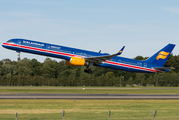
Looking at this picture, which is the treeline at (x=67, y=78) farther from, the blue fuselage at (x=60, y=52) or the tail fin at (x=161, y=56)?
the blue fuselage at (x=60, y=52)

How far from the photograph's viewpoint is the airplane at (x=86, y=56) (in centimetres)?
4312

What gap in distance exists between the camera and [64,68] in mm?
146125

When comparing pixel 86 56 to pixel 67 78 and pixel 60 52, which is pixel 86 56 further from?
pixel 67 78

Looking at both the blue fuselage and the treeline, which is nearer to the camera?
the blue fuselage

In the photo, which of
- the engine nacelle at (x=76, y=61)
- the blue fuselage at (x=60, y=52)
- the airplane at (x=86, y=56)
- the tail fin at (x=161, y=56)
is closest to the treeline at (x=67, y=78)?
the airplane at (x=86, y=56)

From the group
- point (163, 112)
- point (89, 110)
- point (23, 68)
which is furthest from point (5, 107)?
point (23, 68)

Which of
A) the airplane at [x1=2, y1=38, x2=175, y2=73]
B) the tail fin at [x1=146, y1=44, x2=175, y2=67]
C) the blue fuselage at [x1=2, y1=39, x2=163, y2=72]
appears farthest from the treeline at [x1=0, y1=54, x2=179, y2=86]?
the blue fuselage at [x1=2, y1=39, x2=163, y2=72]

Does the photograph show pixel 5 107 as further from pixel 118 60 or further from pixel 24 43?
pixel 118 60

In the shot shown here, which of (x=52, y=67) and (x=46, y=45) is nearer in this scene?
(x=46, y=45)

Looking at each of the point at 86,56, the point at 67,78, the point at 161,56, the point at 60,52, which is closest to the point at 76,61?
the point at 86,56

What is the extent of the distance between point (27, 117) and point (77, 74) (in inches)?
4323

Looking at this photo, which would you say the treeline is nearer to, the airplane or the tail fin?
the airplane

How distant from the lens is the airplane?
4312 centimetres

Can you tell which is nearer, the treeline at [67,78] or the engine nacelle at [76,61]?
the engine nacelle at [76,61]
